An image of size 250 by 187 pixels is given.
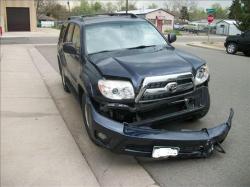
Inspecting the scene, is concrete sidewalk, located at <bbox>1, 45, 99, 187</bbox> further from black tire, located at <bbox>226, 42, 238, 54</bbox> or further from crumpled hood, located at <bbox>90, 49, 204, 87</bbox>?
black tire, located at <bbox>226, 42, 238, 54</bbox>

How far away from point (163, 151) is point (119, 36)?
7.95 feet

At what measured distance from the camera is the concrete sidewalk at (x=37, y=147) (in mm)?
4234

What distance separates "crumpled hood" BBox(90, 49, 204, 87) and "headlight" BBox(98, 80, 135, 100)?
9 centimetres

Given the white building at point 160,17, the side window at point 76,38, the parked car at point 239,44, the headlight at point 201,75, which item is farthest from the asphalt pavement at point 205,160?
the white building at point 160,17

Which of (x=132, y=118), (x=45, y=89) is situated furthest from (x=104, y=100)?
(x=45, y=89)

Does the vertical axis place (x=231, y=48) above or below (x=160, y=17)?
below

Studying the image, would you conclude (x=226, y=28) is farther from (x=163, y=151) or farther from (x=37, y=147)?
(x=163, y=151)

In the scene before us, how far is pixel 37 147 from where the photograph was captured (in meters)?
5.16

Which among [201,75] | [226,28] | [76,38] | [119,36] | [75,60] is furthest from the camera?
[226,28]

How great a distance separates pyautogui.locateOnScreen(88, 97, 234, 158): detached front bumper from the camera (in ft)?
13.8

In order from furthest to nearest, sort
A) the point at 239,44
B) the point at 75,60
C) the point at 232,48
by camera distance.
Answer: the point at 232,48, the point at 239,44, the point at 75,60

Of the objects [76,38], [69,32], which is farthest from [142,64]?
[69,32]

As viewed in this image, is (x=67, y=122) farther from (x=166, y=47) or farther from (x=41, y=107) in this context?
(x=166, y=47)

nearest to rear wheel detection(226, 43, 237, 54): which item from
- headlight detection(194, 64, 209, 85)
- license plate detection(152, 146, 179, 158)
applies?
headlight detection(194, 64, 209, 85)
